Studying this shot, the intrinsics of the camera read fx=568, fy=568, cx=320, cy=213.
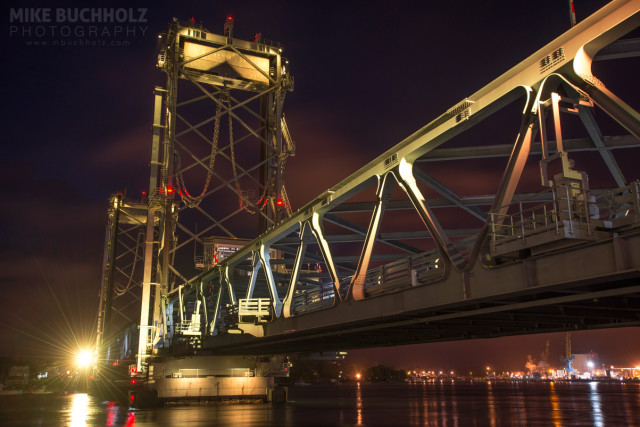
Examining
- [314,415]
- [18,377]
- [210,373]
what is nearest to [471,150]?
[314,415]

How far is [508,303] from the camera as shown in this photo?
51.9 feet

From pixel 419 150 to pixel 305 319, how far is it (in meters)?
9.86

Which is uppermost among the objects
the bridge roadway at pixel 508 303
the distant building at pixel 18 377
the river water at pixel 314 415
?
the bridge roadway at pixel 508 303

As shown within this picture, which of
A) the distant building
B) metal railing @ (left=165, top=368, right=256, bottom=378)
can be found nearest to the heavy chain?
metal railing @ (left=165, top=368, right=256, bottom=378)

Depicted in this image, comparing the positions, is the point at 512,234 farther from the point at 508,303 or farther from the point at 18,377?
the point at 18,377

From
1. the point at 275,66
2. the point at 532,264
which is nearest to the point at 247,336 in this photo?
the point at 532,264

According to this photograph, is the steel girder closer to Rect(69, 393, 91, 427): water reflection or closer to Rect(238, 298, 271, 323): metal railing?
Rect(238, 298, 271, 323): metal railing

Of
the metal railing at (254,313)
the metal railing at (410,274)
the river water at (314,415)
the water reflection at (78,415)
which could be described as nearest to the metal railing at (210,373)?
the river water at (314,415)

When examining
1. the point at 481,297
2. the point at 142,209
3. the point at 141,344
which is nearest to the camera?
the point at 481,297

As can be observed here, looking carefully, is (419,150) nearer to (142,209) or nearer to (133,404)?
(133,404)

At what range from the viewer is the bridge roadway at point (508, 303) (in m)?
11.9

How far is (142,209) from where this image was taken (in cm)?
7744

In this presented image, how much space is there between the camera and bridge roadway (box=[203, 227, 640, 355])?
467 inches

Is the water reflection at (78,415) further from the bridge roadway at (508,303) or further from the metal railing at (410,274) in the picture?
the metal railing at (410,274)
